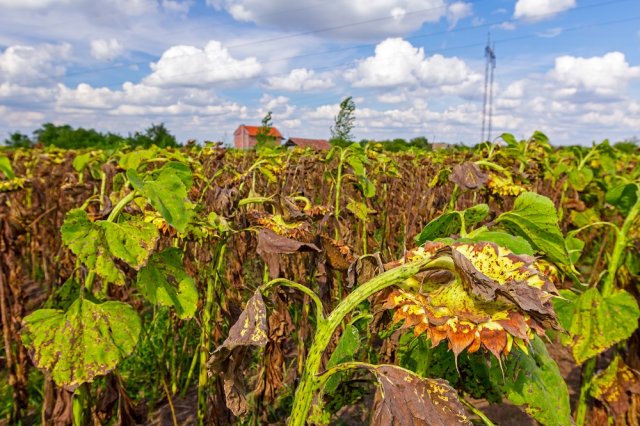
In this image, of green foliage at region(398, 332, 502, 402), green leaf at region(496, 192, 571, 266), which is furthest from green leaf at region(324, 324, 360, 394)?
green leaf at region(496, 192, 571, 266)

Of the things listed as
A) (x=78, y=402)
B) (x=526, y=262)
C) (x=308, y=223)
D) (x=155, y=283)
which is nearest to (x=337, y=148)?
(x=308, y=223)

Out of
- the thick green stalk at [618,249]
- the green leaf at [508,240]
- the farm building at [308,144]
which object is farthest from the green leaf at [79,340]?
the farm building at [308,144]

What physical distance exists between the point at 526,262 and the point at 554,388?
0.41m

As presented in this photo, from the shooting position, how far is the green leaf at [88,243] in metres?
1.05

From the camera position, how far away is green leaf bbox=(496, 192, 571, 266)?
3.03ft

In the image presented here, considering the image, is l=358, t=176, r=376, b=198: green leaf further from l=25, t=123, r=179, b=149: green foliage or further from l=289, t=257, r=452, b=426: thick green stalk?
l=25, t=123, r=179, b=149: green foliage

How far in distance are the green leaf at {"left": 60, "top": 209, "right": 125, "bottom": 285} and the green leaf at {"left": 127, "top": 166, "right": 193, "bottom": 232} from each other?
15 cm

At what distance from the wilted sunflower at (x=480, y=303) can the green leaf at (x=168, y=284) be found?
75cm

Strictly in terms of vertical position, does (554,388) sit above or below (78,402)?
above

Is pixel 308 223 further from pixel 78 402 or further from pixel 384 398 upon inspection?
pixel 384 398

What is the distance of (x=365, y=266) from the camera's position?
1064 mm

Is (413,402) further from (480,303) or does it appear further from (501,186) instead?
(501,186)

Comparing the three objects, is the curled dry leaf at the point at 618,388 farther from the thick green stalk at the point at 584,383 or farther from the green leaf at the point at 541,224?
the green leaf at the point at 541,224

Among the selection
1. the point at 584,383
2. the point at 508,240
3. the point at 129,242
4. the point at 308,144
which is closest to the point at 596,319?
the point at 584,383
